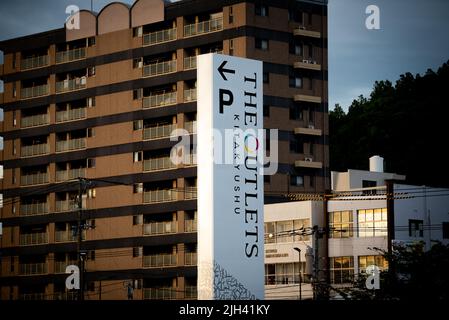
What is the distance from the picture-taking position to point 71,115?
98.3 metres

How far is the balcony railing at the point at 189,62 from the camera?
295ft

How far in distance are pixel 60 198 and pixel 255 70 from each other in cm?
5814

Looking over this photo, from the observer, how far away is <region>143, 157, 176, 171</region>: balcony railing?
90.4 m

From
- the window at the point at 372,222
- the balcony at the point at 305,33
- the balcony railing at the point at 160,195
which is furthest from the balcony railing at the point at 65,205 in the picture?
the window at the point at 372,222

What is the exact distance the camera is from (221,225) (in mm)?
41031

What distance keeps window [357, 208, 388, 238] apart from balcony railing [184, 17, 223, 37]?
21817mm

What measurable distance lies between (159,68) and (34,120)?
16968mm

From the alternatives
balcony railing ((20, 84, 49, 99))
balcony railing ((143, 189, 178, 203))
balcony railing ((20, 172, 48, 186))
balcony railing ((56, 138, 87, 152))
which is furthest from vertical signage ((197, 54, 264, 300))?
balcony railing ((20, 84, 49, 99))

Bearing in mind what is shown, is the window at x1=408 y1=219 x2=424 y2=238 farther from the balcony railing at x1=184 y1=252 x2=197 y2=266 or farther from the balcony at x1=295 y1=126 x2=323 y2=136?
the balcony railing at x1=184 y1=252 x2=197 y2=266

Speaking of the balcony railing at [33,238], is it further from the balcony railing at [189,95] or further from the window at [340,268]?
the window at [340,268]

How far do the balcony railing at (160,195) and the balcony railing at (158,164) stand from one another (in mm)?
2182

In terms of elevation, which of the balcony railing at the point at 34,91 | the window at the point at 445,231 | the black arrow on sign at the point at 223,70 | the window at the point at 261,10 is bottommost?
the window at the point at 445,231

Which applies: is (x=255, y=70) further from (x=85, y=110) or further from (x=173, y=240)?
(x=85, y=110)
